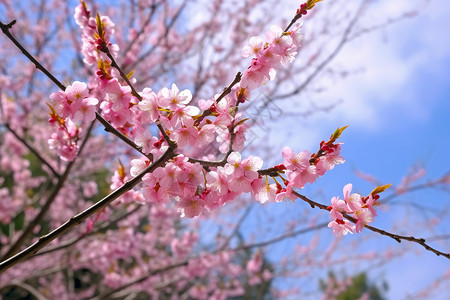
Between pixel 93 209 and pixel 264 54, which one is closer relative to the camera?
pixel 93 209

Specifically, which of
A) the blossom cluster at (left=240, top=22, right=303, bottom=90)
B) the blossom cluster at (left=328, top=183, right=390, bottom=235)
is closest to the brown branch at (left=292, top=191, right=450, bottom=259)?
the blossom cluster at (left=328, top=183, right=390, bottom=235)

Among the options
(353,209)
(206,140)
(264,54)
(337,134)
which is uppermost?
(264,54)

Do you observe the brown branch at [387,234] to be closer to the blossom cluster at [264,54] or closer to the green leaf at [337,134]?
the green leaf at [337,134]

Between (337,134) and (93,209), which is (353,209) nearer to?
(337,134)

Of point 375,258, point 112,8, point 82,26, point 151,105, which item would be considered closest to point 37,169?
point 112,8

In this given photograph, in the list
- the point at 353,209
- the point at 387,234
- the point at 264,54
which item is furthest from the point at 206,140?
the point at 387,234

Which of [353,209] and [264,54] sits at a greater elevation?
[264,54]

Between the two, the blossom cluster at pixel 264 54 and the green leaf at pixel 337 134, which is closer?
the green leaf at pixel 337 134

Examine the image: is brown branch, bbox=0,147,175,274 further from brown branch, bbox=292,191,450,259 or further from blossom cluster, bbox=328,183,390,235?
blossom cluster, bbox=328,183,390,235

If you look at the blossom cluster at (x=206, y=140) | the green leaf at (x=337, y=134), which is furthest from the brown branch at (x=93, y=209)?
the green leaf at (x=337, y=134)

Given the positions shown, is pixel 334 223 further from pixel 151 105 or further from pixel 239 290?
pixel 239 290

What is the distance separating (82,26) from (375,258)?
31.0ft

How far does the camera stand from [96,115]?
1.52 m

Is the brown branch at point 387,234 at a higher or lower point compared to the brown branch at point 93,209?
lower
